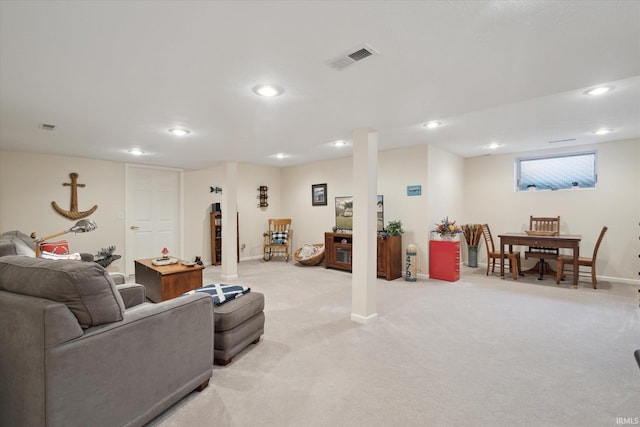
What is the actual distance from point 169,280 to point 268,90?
268 centimetres

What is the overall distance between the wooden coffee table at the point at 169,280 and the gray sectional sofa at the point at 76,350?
6.72 ft

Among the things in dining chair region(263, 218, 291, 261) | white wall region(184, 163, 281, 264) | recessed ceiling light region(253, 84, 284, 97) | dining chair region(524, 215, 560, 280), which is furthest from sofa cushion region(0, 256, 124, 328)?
dining chair region(524, 215, 560, 280)

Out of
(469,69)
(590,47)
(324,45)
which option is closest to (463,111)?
(469,69)

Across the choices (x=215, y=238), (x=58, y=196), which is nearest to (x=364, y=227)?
(x=215, y=238)

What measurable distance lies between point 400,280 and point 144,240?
17.4 ft

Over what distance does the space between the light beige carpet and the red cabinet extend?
0.92m

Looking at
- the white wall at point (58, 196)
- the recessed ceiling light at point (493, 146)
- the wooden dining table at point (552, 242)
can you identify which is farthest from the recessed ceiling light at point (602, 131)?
the white wall at point (58, 196)

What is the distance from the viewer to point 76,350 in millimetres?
1376

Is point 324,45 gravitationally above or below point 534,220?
above

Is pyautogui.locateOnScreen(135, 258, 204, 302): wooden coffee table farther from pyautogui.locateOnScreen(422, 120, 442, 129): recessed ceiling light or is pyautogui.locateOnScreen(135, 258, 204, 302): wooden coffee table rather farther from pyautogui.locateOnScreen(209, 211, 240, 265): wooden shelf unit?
pyautogui.locateOnScreen(422, 120, 442, 129): recessed ceiling light

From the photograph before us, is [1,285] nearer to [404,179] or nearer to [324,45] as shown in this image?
[324,45]

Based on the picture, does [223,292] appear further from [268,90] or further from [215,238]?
[215,238]

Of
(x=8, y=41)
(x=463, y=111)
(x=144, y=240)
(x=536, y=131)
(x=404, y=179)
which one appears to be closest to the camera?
(x=8, y=41)

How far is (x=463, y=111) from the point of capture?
2.92m
